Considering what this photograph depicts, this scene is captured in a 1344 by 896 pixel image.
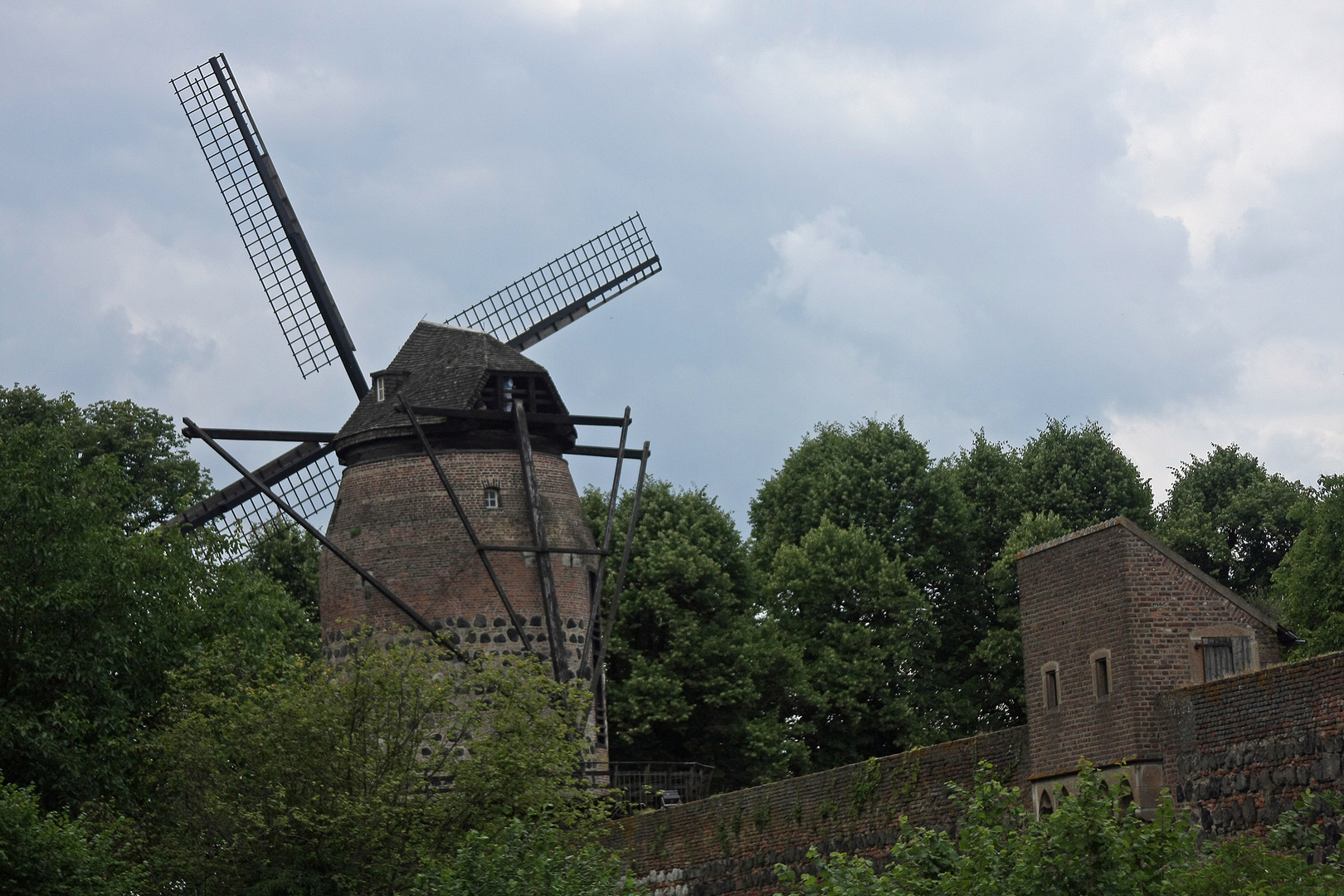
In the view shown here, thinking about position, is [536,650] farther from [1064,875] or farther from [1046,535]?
[1064,875]

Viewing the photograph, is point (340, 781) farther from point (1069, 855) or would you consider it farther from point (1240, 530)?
point (1240, 530)

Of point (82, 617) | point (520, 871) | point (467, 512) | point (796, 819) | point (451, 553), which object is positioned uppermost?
point (467, 512)

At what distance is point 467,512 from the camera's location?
3366 cm

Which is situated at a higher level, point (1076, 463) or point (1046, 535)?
point (1076, 463)

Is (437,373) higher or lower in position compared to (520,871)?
higher

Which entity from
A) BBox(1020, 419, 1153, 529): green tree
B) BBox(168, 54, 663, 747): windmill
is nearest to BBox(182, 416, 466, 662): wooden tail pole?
BBox(168, 54, 663, 747): windmill

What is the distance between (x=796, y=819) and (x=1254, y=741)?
923 cm

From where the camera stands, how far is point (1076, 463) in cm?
5088

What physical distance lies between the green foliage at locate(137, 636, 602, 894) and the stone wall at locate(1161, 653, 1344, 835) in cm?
807

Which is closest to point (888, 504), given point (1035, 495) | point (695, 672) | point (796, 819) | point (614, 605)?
point (1035, 495)

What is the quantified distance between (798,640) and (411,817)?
21.0 metres

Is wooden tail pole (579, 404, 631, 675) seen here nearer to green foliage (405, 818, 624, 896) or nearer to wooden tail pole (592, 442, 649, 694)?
wooden tail pole (592, 442, 649, 694)

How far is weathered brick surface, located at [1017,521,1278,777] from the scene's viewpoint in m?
20.1

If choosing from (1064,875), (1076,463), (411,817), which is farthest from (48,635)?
(1076,463)
